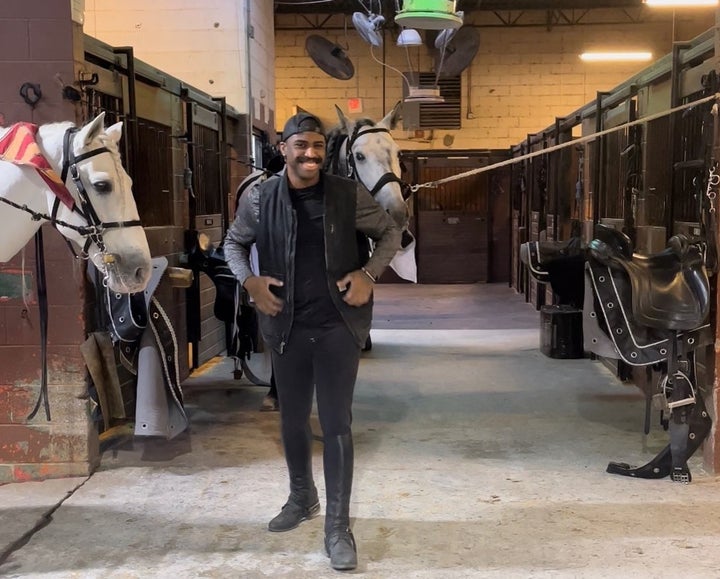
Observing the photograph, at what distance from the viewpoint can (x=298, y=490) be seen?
2709 millimetres

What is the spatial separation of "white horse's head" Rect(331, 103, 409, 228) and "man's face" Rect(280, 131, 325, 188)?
1130 mm

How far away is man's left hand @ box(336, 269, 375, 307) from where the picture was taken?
233 centimetres

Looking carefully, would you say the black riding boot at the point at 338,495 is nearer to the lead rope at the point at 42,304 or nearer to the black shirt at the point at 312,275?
the black shirt at the point at 312,275

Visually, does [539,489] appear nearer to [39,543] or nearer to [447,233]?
→ [39,543]

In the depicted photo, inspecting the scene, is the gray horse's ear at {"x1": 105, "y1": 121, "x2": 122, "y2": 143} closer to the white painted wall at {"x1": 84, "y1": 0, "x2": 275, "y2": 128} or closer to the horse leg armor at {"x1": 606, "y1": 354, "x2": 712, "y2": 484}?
the horse leg armor at {"x1": 606, "y1": 354, "x2": 712, "y2": 484}

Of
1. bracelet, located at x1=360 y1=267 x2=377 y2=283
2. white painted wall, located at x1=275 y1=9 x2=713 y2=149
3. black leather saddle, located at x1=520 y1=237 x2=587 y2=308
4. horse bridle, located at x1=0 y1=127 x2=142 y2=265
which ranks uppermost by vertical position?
white painted wall, located at x1=275 y1=9 x2=713 y2=149

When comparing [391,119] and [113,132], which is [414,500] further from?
[391,119]

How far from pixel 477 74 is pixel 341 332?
10.4 meters

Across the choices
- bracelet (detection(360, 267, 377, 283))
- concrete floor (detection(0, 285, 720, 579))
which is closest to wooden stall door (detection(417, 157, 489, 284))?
concrete floor (detection(0, 285, 720, 579))

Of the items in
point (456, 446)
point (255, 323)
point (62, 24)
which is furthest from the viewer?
point (255, 323)

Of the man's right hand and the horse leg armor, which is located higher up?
the man's right hand

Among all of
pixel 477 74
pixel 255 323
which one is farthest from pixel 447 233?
pixel 255 323

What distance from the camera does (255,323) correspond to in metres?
4.64

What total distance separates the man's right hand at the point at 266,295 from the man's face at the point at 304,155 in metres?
0.34
